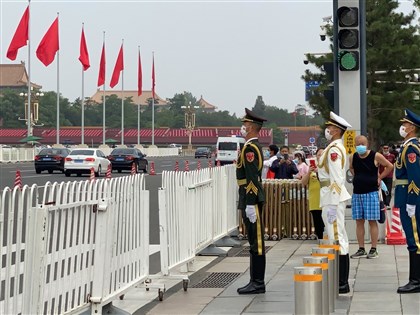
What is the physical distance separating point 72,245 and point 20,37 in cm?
5325

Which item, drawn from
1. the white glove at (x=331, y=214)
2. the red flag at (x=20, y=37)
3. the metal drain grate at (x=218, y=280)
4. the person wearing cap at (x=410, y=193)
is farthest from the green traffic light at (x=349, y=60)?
the red flag at (x=20, y=37)

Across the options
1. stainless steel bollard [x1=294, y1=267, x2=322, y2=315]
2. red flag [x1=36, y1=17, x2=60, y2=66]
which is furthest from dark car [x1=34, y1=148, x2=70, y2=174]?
stainless steel bollard [x1=294, y1=267, x2=322, y2=315]

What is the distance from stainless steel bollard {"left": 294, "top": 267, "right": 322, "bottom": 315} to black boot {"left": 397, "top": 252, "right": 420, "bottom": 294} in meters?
3.86

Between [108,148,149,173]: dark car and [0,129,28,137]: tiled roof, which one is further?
[0,129,28,137]: tiled roof

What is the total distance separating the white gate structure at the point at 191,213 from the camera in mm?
11281

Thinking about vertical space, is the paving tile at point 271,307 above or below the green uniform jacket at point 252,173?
below

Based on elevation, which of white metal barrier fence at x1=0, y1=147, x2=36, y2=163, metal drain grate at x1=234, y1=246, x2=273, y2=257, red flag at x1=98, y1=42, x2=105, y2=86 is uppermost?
red flag at x1=98, y1=42, x2=105, y2=86

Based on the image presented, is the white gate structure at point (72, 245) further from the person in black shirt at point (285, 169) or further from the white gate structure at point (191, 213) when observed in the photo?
the person in black shirt at point (285, 169)

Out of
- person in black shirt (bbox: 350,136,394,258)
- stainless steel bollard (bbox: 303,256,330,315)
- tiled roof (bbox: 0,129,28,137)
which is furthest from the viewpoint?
tiled roof (bbox: 0,129,28,137)

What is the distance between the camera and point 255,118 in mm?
11055

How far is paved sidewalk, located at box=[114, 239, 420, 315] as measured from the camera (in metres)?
9.96

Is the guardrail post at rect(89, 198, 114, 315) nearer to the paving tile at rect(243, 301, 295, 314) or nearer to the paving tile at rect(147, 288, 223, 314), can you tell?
the paving tile at rect(147, 288, 223, 314)

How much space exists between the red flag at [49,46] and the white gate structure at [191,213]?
48.1m

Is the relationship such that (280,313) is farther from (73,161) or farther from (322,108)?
(322,108)
